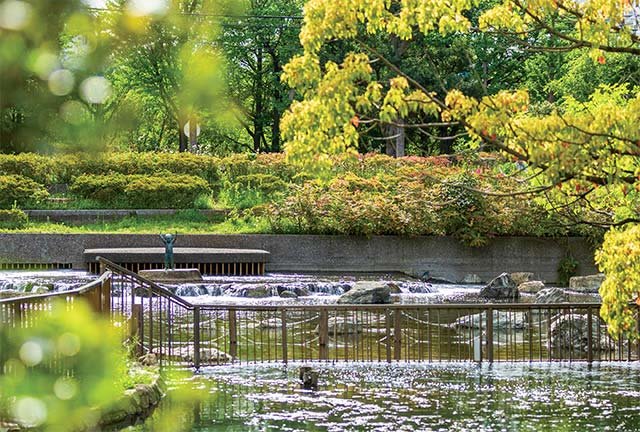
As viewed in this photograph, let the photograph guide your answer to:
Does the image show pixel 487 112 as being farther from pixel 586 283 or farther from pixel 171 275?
pixel 586 283

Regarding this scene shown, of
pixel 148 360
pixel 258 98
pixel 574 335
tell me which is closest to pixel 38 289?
pixel 148 360

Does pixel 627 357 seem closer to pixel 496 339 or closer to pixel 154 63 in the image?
pixel 496 339

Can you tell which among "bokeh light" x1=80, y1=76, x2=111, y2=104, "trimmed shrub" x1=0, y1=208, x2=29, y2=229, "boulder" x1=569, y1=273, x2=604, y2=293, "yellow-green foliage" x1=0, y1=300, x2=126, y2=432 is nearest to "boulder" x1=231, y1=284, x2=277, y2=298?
"boulder" x1=569, y1=273, x2=604, y2=293

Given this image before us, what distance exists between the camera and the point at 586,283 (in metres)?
28.2

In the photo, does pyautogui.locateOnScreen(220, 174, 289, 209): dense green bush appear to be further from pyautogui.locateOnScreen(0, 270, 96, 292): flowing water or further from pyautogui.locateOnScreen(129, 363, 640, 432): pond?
pyautogui.locateOnScreen(129, 363, 640, 432): pond

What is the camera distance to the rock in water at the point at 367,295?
74.8 ft

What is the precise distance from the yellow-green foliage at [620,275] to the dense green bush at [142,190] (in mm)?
26432

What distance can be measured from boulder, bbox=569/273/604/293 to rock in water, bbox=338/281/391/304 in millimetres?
7073

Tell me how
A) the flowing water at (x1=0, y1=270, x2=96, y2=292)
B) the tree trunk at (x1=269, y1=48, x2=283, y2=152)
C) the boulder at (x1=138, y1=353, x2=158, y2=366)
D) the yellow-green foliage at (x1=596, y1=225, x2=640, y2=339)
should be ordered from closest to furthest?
the yellow-green foliage at (x1=596, y1=225, x2=640, y2=339) → the boulder at (x1=138, y1=353, x2=158, y2=366) → the flowing water at (x1=0, y1=270, x2=96, y2=292) → the tree trunk at (x1=269, y1=48, x2=283, y2=152)

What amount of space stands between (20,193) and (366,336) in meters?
18.5

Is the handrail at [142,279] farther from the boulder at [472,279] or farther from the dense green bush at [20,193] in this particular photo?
the dense green bush at [20,193]

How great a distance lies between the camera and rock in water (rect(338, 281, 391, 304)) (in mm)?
Result: 22797

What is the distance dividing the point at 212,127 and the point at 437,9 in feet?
Answer: 25.4

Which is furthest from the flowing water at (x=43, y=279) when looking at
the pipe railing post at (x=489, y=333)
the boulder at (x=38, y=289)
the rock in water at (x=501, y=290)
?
the pipe railing post at (x=489, y=333)
